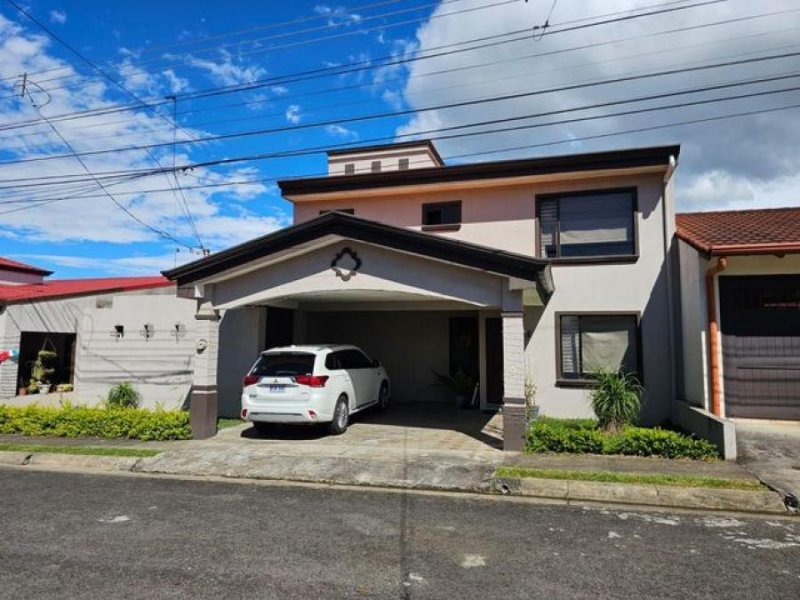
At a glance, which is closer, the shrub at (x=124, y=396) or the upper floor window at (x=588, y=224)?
the upper floor window at (x=588, y=224)

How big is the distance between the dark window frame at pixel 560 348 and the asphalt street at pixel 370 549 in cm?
613

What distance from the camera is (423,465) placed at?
845 centimetres

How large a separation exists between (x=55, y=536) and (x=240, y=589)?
250 centimetres

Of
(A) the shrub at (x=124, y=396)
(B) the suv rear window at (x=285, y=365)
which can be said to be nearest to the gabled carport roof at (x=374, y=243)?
(B) the suv rear window at (x=285, y=365)

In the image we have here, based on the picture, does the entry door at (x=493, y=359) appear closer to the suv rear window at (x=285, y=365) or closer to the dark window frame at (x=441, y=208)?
the dark window frame at (x=441, y=208)

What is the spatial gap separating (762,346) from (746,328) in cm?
41

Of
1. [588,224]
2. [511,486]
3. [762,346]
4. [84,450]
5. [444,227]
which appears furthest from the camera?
[444,227]

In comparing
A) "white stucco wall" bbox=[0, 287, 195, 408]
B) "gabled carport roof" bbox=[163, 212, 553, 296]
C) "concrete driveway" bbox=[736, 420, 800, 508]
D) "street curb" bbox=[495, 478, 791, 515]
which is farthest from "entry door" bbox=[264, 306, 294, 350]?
"concrete driveway" bbox=[736, 420, 800, 508]

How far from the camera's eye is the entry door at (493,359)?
569 inches

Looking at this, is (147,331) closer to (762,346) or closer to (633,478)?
(633,478)

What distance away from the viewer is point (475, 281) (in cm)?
1000

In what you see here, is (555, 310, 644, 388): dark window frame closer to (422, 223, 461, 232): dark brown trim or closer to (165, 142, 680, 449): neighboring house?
(165, 142, 680, 449): neighboring house

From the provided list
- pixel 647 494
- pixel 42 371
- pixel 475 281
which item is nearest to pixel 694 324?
pixel 475 281

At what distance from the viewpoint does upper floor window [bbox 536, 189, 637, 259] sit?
1278cm
